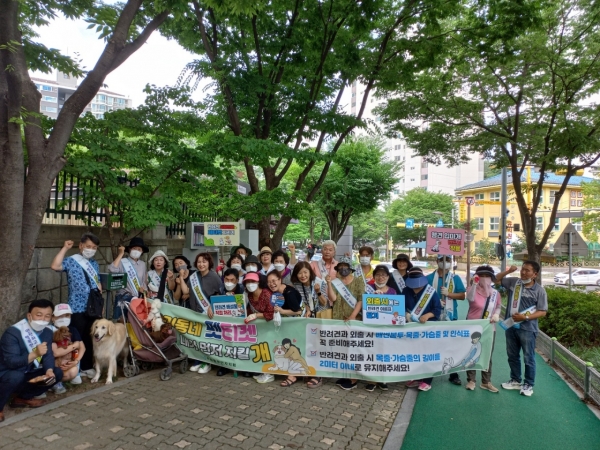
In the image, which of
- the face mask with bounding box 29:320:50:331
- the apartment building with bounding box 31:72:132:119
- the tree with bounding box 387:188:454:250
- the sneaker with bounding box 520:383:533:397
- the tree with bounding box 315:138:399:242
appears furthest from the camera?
the apartment building with bounding box 31:72:132:119

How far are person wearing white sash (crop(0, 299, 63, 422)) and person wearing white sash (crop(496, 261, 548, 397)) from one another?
564 cm

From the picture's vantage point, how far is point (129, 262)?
6137 millimetres

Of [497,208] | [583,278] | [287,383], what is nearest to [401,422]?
[287,383]

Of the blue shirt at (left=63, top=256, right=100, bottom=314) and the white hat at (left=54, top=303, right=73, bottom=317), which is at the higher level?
the blue shirt at (left=63, top=256, right=100, bottom=314)

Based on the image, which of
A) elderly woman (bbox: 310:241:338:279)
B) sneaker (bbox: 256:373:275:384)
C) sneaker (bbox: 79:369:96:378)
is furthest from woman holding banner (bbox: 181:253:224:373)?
elderly woman (bbox: 310:241:338:279)

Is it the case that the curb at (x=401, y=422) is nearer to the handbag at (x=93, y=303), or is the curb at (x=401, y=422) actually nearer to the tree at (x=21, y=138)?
the handbag at (x=93, y=303)

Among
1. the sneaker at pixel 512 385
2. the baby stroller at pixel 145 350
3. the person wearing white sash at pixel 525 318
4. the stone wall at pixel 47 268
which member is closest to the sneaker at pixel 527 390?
the person wearing white sash at pixel 525 318

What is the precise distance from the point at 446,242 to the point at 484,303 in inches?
42.9

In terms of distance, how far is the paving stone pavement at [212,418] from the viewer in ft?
12.4

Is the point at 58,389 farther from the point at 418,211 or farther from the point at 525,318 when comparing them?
the point at 418,211

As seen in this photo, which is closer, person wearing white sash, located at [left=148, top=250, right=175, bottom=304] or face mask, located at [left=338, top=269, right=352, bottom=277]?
face mask, located at [left=338, top=269, right=352, bottom=277]

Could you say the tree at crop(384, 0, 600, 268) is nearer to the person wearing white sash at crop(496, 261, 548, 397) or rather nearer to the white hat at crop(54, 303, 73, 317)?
the person wearing white sash at crop(496, 261, 548, 397)

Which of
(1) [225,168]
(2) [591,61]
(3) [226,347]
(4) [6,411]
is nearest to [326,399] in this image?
(3) [226,347]

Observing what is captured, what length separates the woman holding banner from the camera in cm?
604
